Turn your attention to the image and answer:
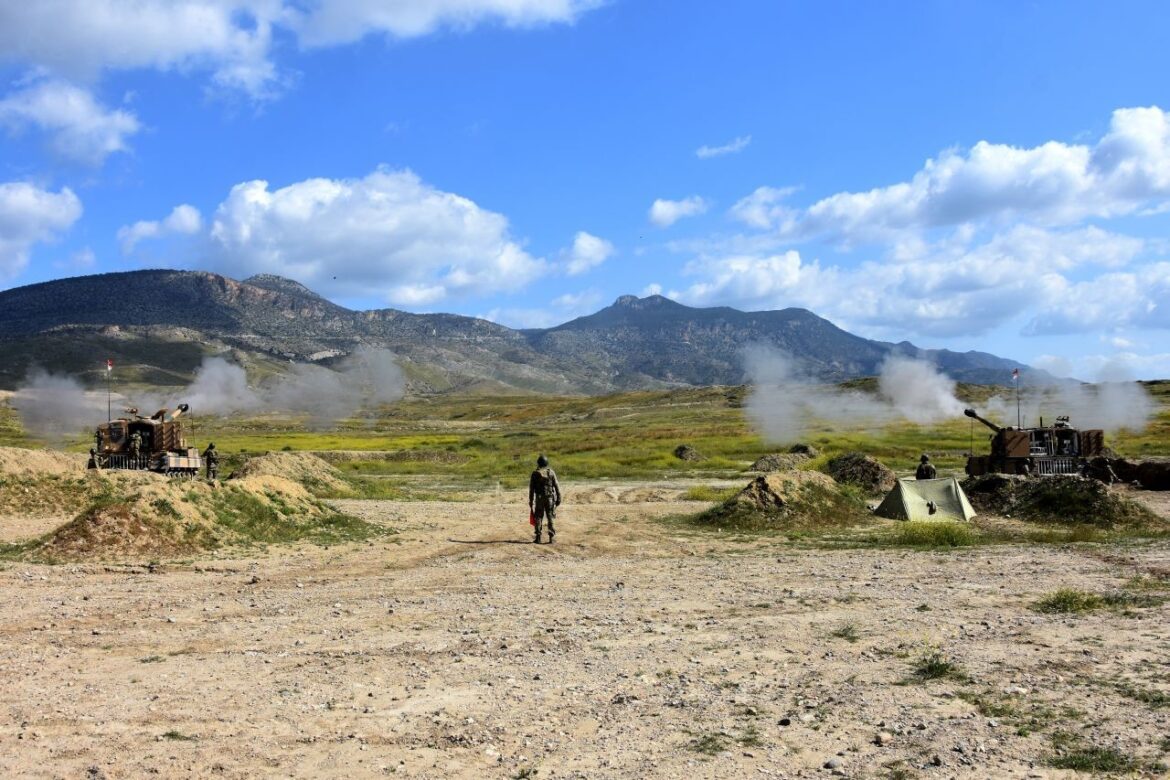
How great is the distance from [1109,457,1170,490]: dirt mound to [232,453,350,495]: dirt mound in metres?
34.8

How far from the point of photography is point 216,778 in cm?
691

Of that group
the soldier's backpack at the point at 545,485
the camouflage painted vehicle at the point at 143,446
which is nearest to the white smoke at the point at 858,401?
the soldier's backpack at the point at 545,485

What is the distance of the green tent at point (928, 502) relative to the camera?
26.2 meters

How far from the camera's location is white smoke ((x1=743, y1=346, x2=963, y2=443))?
58.0 metres

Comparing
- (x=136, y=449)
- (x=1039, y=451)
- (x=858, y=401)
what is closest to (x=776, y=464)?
(x=1039, y=451)

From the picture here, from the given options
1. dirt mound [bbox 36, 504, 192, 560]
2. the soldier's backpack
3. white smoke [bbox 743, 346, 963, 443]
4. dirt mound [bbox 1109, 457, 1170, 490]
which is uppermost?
A: white smoke [bbox 743, 346, 963, 443]

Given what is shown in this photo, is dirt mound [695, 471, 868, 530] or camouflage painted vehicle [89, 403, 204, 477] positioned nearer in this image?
dirt mound [695, 471, 868, 530]

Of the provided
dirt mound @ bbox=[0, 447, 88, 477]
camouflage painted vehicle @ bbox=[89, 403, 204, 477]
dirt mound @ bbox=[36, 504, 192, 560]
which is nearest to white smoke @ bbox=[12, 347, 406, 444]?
camouflage painted vehicle @ bbox=[89, 403, 204, 477]

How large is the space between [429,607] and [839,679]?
6664mm

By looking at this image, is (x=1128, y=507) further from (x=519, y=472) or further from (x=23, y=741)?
(x=519, y=472)

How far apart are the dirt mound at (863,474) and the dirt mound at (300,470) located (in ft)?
67.6

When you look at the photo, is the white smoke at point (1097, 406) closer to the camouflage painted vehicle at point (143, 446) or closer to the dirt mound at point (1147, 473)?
the dirt mound at point (1147, 473)

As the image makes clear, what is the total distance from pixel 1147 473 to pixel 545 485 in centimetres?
3159

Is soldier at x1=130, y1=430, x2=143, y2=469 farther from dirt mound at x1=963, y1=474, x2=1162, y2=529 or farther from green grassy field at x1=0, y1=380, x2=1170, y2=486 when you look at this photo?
dirt mound at x1=963, y1=474, x2=1162, y2=529
